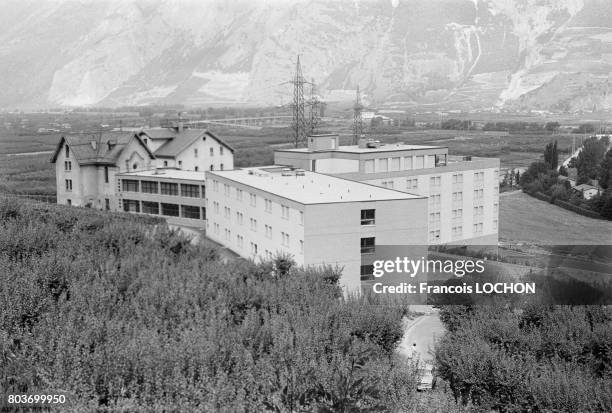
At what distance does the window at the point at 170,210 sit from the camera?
54.1 feet

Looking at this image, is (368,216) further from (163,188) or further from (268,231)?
(163,188)

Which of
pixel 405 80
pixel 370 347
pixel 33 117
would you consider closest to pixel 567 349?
pixel 370 347

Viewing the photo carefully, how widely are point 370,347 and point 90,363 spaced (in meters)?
2.35

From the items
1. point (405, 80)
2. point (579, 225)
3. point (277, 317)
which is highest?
point (405, 80)

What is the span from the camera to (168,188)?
16609mm

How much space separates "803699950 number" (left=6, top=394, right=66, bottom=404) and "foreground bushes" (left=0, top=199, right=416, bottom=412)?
57 millimetres

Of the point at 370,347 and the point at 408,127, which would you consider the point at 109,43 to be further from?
the point at 370,347

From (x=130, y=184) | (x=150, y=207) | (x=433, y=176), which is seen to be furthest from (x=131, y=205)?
(x=433, y=176)

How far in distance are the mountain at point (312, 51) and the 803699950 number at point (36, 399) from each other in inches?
1133

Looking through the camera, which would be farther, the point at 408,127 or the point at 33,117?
the point at 33,117

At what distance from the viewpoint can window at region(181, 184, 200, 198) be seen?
15984 millimetres

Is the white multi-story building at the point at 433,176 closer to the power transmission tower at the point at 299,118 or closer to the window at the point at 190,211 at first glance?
the window at the point at 190,211

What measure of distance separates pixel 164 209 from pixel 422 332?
9271 millimetres

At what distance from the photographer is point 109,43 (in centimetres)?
3378
